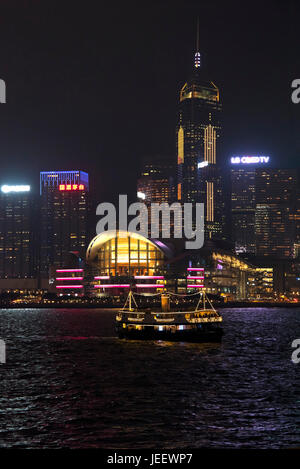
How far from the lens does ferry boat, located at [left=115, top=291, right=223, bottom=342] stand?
8500cm

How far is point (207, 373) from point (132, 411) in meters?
18.8

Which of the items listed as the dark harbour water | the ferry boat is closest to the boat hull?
the ferry boat

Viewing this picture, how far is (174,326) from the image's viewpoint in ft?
285

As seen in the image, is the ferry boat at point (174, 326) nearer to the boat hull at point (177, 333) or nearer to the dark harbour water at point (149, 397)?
the boat hull at point (177, 333)

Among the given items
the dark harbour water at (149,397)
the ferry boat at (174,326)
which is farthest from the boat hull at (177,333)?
the dark harbour water at (149,397)

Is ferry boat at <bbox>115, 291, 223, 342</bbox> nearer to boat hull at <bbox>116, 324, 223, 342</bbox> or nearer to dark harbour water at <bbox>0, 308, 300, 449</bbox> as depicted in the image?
boat hull at <bbox>116, 324, 223, 342</bbox>

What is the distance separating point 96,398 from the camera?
42.2m

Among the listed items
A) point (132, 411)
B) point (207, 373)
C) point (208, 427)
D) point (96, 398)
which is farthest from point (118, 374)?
point (208, 427)

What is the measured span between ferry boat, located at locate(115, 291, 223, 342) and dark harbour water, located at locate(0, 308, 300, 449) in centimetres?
481

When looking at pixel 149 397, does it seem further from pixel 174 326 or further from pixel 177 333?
pixel 174 326

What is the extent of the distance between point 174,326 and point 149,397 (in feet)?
145

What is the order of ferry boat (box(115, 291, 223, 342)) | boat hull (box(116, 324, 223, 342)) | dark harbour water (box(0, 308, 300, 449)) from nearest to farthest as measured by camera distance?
dark harbour water (box(0, 308, 300, 449)) < boat hull (box(116, 324, 223, 342)) < ferry boat (box(115, 291, 223, 342))

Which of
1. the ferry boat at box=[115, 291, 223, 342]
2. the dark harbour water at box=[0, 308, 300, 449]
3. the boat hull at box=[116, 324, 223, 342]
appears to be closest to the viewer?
the dark harbour water at box=[0, 308, 300, 449]
